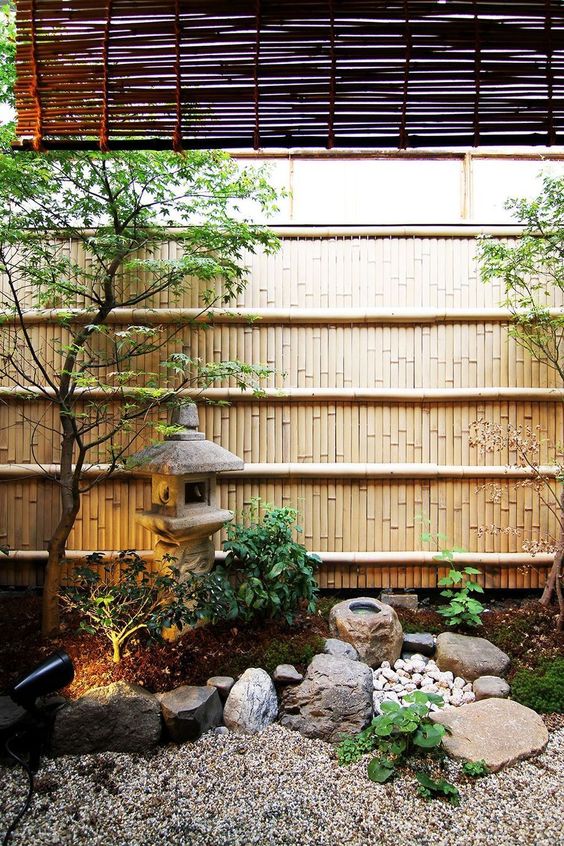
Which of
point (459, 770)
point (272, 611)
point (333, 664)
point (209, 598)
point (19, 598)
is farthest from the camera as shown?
point (19, 598)

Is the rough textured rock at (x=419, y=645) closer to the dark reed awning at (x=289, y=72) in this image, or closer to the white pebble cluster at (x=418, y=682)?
the white pebble cluster at (x=418, y=682)

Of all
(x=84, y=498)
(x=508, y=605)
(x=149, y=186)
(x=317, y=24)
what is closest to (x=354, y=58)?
(x=317, y=24)

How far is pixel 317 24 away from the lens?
3.90 ft

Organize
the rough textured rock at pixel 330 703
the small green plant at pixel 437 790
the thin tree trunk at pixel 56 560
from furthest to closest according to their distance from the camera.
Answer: the thin tree trunk at pixel 56 560 < the rough textured rock at pixel 330 703 < the small green plant at pixel 437 790

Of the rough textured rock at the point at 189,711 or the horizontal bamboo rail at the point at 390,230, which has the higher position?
the horizontal bamboo rail at the point at 390,230

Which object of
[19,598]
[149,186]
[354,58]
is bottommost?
[19,598]

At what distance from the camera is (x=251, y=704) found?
247 centimetres

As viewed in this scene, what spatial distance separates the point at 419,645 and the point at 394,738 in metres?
1.02

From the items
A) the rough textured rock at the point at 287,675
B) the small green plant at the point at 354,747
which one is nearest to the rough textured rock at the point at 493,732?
the small green plant at the point at 354,747

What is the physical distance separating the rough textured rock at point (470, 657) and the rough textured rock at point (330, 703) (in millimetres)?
798

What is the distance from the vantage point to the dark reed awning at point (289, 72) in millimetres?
1190

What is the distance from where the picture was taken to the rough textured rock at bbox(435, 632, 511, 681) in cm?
288

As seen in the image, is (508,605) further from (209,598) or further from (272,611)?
(209,598)

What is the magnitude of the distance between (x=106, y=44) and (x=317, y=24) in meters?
0.63
